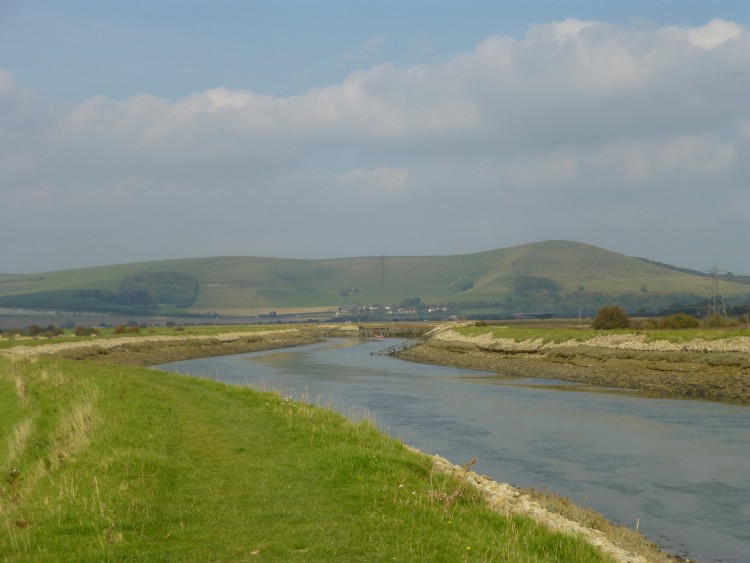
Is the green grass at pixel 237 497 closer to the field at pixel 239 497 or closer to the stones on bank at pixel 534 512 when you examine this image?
the field at pixel 239 497

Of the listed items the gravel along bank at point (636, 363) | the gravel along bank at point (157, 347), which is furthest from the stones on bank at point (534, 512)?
the gravel along bank at point (157, 347)

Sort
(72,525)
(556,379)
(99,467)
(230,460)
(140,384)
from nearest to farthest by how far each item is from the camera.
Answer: (72,525) → (99,467) → (230,460) → (140,384) → (556,379)

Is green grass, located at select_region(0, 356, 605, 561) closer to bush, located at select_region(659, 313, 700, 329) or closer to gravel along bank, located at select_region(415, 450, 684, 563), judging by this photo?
gravel along bank, located at select_region(415, 450, 684, 563)

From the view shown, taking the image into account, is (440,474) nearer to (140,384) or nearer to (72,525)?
(72,525)

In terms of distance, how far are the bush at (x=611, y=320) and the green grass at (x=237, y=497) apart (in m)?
57.3

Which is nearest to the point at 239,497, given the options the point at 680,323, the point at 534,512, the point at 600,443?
the point at 534,512

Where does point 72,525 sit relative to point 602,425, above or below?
above

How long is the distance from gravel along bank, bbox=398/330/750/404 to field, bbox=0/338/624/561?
27.2 meters

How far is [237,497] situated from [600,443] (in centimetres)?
1926

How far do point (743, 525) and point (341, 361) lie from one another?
2412 inches

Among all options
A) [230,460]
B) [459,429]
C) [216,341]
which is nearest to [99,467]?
[230,460]

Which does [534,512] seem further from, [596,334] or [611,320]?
[611,320]

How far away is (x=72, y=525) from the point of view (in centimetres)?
1004

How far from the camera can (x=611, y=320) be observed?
73562mm
